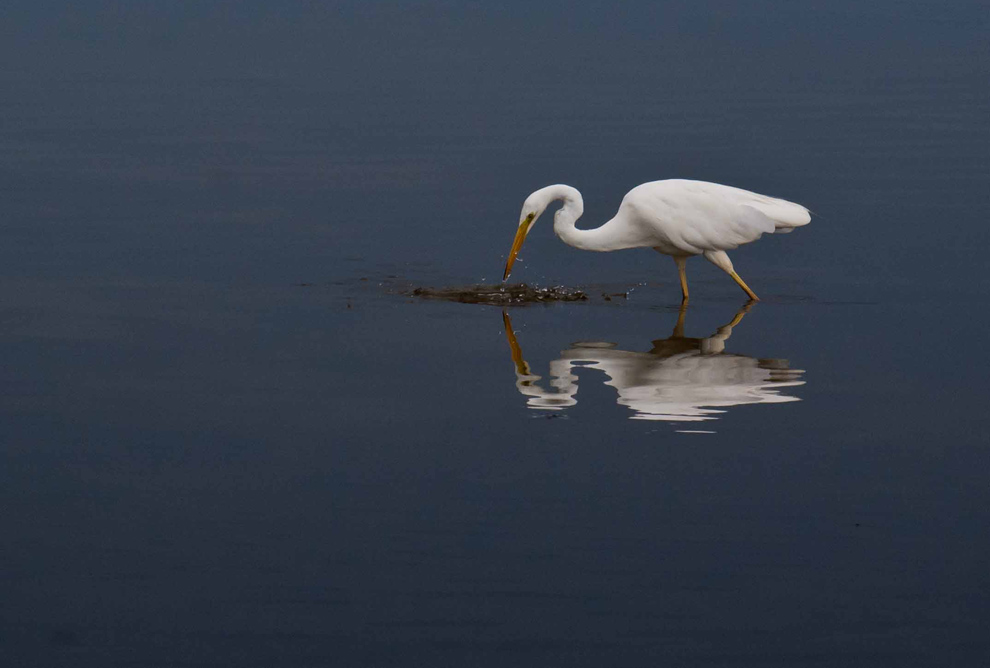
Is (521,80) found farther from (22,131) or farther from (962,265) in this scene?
(962,265)

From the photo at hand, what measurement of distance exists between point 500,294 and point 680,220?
1605mm

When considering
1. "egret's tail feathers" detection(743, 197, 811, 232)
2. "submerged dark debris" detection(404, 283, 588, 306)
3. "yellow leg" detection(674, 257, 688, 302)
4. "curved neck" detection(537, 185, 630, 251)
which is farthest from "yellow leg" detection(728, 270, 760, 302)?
"submerged dark debris" detection(404, 283, 588, 306)

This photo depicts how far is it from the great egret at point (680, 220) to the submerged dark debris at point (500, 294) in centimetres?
23

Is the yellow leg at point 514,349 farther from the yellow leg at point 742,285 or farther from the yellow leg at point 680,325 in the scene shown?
the yellow leg at point 742,285

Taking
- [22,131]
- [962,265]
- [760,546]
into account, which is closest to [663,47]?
[22,131]

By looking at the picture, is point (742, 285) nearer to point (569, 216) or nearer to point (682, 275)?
point (682, 275)

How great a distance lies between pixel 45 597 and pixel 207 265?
7.84 metres

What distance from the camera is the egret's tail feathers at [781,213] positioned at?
14.5 meters

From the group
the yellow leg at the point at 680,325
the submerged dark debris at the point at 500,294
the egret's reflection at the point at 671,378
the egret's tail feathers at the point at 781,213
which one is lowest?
the egret's reflection at the point at 671,378

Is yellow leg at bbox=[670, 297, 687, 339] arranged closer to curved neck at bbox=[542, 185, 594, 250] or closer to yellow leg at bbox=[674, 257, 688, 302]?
yellow leg at bbox=[674, 257, 688, 302]

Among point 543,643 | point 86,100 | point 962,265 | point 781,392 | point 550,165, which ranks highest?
point 86,100

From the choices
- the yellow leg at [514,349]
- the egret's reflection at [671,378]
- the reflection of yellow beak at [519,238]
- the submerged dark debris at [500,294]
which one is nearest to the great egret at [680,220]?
the reflection of yellow beak at [519,238]

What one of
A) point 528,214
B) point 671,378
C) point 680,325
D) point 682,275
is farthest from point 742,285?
point 671,378

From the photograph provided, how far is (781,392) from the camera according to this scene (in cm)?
1116
